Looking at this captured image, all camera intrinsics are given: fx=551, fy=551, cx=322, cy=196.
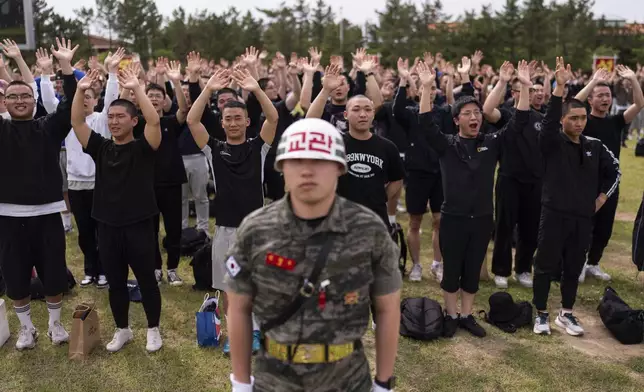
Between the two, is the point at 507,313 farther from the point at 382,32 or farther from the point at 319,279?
Result: the point at 382,32

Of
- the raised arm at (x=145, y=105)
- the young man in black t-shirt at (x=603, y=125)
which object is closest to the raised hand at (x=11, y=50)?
the raised arm at (x=145, y=105)

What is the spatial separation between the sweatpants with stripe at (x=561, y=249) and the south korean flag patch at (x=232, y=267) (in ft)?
13.7

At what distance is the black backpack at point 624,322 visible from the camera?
18.6ft

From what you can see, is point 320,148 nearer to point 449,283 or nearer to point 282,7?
point 449,283

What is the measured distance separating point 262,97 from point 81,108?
1.63m

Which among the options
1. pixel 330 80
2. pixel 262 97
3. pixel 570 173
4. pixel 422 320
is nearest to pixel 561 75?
pixel 570 173

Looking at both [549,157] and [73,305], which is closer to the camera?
[549,157]

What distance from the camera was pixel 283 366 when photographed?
255 centimetres

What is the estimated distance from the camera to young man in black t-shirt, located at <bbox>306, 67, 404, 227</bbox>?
17.9 ft

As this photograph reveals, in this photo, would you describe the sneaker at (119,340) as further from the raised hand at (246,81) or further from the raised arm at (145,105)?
the raised hand at (246,81)

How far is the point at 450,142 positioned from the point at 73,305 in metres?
4.76

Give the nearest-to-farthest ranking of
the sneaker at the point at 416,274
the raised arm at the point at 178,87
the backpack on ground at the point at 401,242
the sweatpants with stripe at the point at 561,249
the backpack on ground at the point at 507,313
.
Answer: the sweatpants with stripe at the point at 561,249
the backpack on ground at the point at 507,313
the raised arm at the point at 178,87
the backpack on ground at the point at 401,242
the sneaker at the point at 416,274

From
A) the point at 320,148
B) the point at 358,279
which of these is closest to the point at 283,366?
the point at 358,279

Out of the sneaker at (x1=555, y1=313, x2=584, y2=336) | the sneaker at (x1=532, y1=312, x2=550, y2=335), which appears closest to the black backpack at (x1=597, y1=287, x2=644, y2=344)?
the sneaker at (x1=555, y1=313, x2=584, y2=336)
